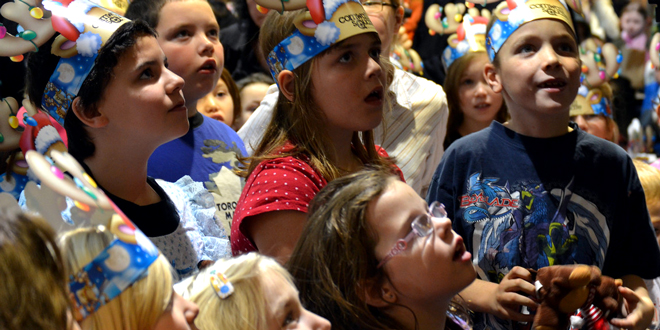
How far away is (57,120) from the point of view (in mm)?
2018

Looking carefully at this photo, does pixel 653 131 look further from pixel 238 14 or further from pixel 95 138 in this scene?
pixel 95 138

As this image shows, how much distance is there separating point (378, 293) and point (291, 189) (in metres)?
0.38

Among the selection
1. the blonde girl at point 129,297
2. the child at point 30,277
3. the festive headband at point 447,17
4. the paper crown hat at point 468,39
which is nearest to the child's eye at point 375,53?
the blonde girl at point 129,297

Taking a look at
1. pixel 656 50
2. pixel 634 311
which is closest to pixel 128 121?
pixel 634 311

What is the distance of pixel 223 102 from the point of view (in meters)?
3.72

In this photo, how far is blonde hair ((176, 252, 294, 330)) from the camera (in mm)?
1437

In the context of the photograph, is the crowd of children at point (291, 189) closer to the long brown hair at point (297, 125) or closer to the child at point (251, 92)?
the long brown hair at point (297, 125)

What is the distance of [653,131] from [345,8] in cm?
471

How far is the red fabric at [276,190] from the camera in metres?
1.85

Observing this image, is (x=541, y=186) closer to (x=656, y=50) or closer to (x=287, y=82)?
(x=287, y=82)

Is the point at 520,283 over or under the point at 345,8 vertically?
under

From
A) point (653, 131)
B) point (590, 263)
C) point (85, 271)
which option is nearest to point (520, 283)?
point (590, 263)

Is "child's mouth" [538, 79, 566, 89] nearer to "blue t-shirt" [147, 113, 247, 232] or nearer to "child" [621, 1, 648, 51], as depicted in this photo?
"blue t-shirt" [147, 113, 247, 232]

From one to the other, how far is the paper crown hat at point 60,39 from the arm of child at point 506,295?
52.9 inches
